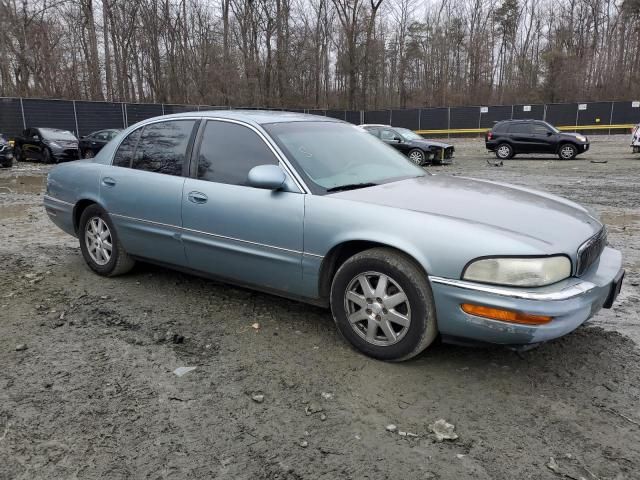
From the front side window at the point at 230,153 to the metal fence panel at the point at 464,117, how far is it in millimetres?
33944

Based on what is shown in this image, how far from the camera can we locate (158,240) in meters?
4.17

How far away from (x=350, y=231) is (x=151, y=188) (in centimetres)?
192

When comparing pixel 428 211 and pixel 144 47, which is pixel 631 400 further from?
pixel 144 47

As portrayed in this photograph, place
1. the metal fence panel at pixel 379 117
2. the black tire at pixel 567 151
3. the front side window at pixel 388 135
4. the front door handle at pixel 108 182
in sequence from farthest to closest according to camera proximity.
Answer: the metal fence panel at pixel 379 117
the black tire at pixel 567 151
the front side window at pixel 388 135
the front door handle at pixel 108 182

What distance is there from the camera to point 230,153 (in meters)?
3.85

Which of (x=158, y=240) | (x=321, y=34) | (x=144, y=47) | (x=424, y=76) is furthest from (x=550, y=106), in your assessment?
(x=158, y=240)

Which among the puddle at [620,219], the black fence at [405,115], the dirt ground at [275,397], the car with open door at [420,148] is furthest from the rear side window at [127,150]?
the black fence at [405,115]

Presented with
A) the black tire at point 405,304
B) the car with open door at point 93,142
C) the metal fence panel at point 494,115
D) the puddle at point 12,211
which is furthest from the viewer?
the metal fence panel at point 494,115

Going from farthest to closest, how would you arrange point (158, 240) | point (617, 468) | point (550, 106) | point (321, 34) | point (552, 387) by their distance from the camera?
point (321, 34) < point (550, 106) < point (158, 240) < point (552, 387) < point (617, 468)

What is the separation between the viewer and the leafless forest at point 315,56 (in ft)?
110

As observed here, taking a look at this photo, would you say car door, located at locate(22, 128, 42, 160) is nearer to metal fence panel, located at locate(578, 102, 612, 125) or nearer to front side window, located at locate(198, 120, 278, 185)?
front side window, located at locate(198, 120, 278, 185)

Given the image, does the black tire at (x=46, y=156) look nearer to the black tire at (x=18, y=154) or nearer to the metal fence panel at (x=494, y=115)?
the black tire at (x=18, y=154)

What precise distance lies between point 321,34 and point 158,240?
143 ft

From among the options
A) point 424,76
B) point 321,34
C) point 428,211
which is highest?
point 321,34
